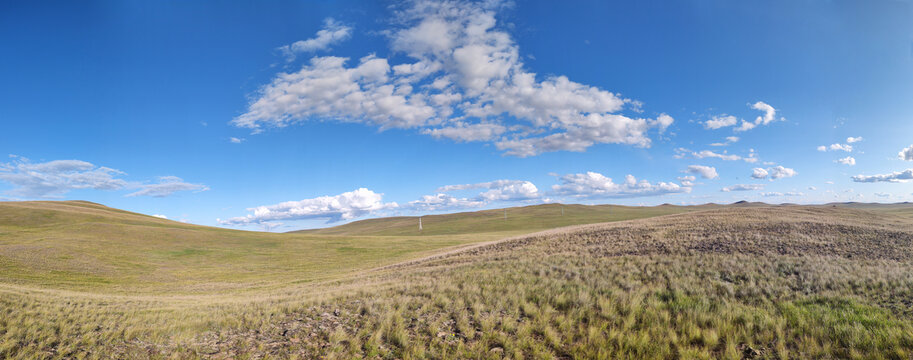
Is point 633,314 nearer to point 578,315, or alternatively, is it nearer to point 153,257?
point 578,315

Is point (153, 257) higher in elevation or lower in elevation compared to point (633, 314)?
lower

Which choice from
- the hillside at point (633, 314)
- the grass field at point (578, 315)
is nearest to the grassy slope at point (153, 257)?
the grass field at point (578, 315)

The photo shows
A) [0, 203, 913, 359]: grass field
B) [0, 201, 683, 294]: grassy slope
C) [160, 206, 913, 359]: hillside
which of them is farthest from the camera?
[0, 201, 683, 294]: grassy slope

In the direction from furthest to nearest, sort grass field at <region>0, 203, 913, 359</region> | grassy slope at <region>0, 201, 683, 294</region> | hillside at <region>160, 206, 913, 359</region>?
grassy slope at <region>0, 201, 683, 294</region> → grass field at <region>0, 203, 913, 359</region> → hillside at <region>160, 206, 913, 359</region>

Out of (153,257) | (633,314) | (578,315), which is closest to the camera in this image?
(633,314)

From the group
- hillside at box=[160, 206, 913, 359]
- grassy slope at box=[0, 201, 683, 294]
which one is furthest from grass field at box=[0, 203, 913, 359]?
grassy slope at box=[0, 201, 683, 294]

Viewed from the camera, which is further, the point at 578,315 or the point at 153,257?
the point at 153,257

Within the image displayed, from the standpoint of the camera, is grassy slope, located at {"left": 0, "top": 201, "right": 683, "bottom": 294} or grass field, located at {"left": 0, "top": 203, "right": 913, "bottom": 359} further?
grassy slope, located at {"left": 0, "top": 201, "right": 683, "bottom": 294}

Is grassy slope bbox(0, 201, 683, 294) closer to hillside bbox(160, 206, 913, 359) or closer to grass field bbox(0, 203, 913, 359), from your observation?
grass field bbox(0, 203, 913, 359)

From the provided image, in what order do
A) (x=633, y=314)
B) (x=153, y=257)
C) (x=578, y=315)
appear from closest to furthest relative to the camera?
(x=633, y=314), (x=578, y=315), (x=153, y=257)

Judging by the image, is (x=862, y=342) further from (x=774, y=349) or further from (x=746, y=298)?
(x=746, y=298)

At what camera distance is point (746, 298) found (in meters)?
10.9

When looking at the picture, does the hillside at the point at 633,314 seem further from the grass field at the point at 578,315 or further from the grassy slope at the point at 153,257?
the grassy slope at the point at 153,257

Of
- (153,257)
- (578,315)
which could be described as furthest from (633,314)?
(153,257)
